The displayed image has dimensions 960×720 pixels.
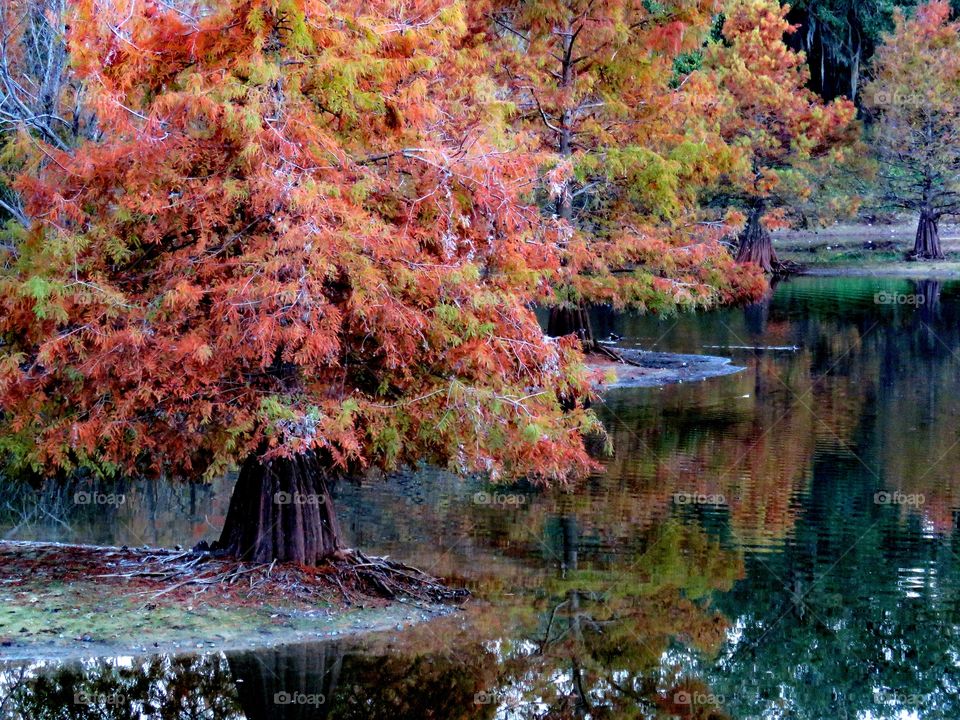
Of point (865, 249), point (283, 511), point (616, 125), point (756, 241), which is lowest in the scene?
point (283, 511)

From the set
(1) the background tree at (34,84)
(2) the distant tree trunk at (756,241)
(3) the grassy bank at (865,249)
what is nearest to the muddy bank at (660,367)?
(1) the background tree at (34,84)

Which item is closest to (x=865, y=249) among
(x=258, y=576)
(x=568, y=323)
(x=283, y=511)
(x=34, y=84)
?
(x=568, y=323)

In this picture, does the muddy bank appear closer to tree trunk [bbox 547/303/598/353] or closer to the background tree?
tree trunk [bbox 547/303/598/353]

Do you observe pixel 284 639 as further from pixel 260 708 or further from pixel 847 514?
pixel 847 514

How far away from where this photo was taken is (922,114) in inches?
2228

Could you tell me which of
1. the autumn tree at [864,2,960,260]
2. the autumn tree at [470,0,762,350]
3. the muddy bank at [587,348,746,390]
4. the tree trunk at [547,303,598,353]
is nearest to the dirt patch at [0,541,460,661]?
the autumn tree at [470,0,762,350]

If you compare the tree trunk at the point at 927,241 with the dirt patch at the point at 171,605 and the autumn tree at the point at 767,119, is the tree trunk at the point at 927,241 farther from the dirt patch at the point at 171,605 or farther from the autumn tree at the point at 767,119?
the dirt patch at the point at 171,605

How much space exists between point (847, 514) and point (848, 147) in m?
45.0

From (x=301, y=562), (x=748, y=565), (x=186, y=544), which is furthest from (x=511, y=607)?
(x=186, y=544)

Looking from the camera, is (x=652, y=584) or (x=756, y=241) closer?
(x=652, y=584)

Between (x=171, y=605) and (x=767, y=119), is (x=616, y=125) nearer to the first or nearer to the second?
(x=171, y=605)

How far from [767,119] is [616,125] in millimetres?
29623

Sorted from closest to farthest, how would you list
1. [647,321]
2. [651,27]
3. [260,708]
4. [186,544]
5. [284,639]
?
[260,708], [284,639], [186,544], [651,27], [647,321]

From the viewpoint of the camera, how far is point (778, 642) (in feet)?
37.9
